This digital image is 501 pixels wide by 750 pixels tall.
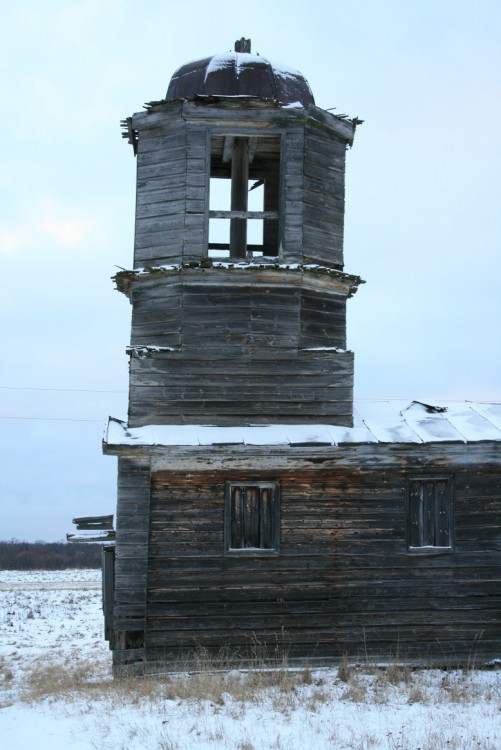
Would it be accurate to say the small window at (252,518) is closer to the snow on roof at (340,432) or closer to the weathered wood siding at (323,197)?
the snow on roof at (340,432)

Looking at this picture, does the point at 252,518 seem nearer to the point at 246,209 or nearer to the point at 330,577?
the point at 330,577

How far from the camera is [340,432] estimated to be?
12586 mm

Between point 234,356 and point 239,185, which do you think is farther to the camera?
point 239,185

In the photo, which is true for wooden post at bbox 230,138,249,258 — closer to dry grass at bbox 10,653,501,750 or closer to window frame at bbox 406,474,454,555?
window frame at bbox 406,474,454,555

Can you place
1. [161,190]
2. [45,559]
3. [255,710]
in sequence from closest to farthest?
1. [255,710]
2. [161,190]
3. [45,559]

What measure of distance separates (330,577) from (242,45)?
933 cm

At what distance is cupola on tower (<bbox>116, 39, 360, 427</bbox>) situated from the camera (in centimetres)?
1280

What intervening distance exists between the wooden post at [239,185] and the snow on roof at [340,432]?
3.46m

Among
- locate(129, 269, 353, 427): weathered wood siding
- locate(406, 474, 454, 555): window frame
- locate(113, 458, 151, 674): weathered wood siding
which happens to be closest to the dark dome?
locate(129, 269, 353, 427): weathered wood siding

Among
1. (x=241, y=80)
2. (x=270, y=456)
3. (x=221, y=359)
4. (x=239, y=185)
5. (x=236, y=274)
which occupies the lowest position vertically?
(x=270, y=456)

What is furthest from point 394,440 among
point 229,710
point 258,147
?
point 258,147

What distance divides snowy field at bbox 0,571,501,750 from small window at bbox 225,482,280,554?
181cm

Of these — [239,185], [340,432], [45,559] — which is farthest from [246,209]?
[45,559]

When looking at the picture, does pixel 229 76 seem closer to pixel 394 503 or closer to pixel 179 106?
pixel 179 106
